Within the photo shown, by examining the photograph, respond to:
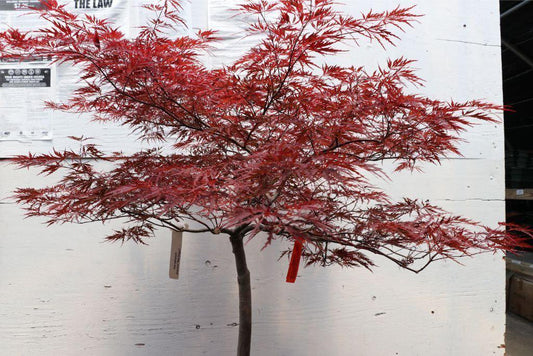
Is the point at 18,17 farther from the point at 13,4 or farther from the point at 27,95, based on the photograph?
the point at 27,95

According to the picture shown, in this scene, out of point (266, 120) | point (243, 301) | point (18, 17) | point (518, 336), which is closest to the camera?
point (266, 120)

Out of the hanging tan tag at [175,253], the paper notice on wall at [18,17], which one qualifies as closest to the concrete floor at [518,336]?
the hanging tan tag at [175,253]

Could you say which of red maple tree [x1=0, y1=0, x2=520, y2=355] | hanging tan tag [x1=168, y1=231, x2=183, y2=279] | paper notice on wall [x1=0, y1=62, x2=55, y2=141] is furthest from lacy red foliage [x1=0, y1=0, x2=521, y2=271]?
paper notice on wall [x1=0, y1=62, x2=55, y2=141]

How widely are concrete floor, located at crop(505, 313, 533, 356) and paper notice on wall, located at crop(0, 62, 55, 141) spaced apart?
257 cm

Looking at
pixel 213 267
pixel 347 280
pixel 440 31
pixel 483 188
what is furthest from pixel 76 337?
pixel 440 31

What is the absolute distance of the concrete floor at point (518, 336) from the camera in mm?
1888

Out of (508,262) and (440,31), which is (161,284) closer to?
(440,31)

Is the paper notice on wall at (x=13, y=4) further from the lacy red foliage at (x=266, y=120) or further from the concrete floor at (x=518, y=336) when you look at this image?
the concrete floor at (x=518, y=336)

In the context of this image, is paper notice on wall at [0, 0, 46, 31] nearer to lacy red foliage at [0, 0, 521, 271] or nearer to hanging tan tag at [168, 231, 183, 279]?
lacy red foliage at [0, 0, 521, 271]

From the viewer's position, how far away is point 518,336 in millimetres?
2043

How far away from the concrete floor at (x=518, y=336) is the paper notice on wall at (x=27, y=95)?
101 inches

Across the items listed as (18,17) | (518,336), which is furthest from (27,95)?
(518,336)

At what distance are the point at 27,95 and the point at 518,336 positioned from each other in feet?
9.41

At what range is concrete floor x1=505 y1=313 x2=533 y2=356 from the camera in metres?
1.89
